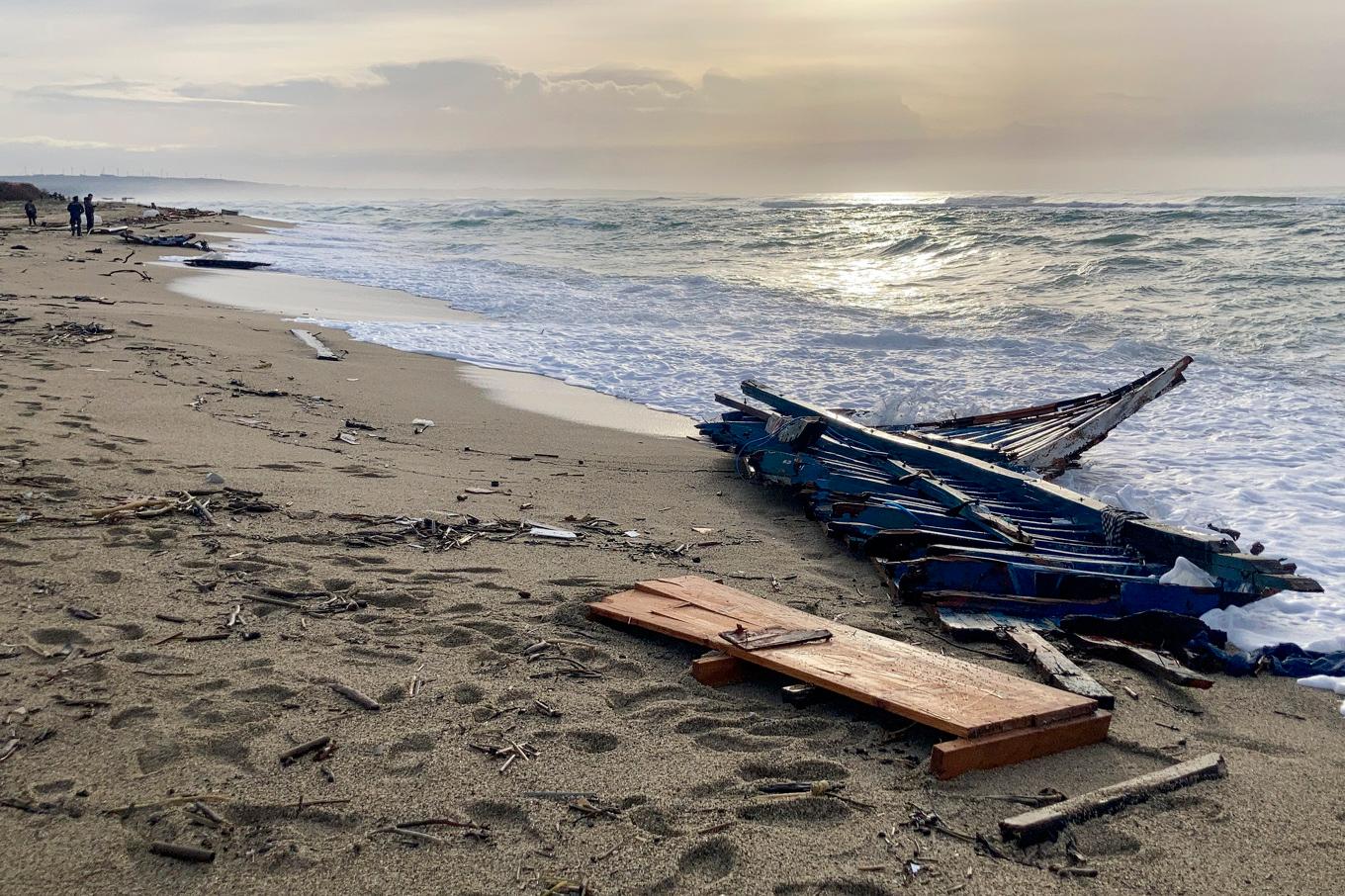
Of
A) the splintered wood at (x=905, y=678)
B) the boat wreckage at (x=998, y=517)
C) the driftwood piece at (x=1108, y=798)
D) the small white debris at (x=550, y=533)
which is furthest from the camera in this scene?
the small white debris at (x=550, y=533)

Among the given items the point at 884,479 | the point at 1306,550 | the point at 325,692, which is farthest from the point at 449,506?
the point at 1306,550

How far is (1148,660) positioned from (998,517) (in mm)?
1667

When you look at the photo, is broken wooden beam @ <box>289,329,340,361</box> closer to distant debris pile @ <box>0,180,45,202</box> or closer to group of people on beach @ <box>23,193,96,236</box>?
group of people on beach @ <box>23,193,96,236</box>

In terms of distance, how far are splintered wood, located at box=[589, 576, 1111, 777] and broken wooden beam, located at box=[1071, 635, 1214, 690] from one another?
879 mm

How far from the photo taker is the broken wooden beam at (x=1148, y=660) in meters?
4.33

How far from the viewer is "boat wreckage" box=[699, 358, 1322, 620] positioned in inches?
201

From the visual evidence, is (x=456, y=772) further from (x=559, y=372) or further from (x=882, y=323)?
(x=882, y=323)

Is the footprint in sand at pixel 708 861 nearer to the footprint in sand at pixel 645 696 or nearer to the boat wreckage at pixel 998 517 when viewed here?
the footprint in sand at pixel 645 696

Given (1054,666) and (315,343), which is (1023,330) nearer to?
(315,343)

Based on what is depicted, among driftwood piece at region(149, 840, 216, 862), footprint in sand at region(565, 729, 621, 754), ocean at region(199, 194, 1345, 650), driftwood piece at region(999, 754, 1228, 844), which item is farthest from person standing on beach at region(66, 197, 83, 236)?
driftwood piece at region(999, 754, 1228, 844)

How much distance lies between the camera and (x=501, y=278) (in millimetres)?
23703

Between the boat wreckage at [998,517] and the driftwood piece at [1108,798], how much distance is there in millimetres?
1527

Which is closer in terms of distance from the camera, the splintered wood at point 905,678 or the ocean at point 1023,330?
the splintered wood at point 905,678

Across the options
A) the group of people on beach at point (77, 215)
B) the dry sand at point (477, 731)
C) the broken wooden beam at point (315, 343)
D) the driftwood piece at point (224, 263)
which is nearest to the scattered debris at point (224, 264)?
the driftwood piece at point (224, 263)
